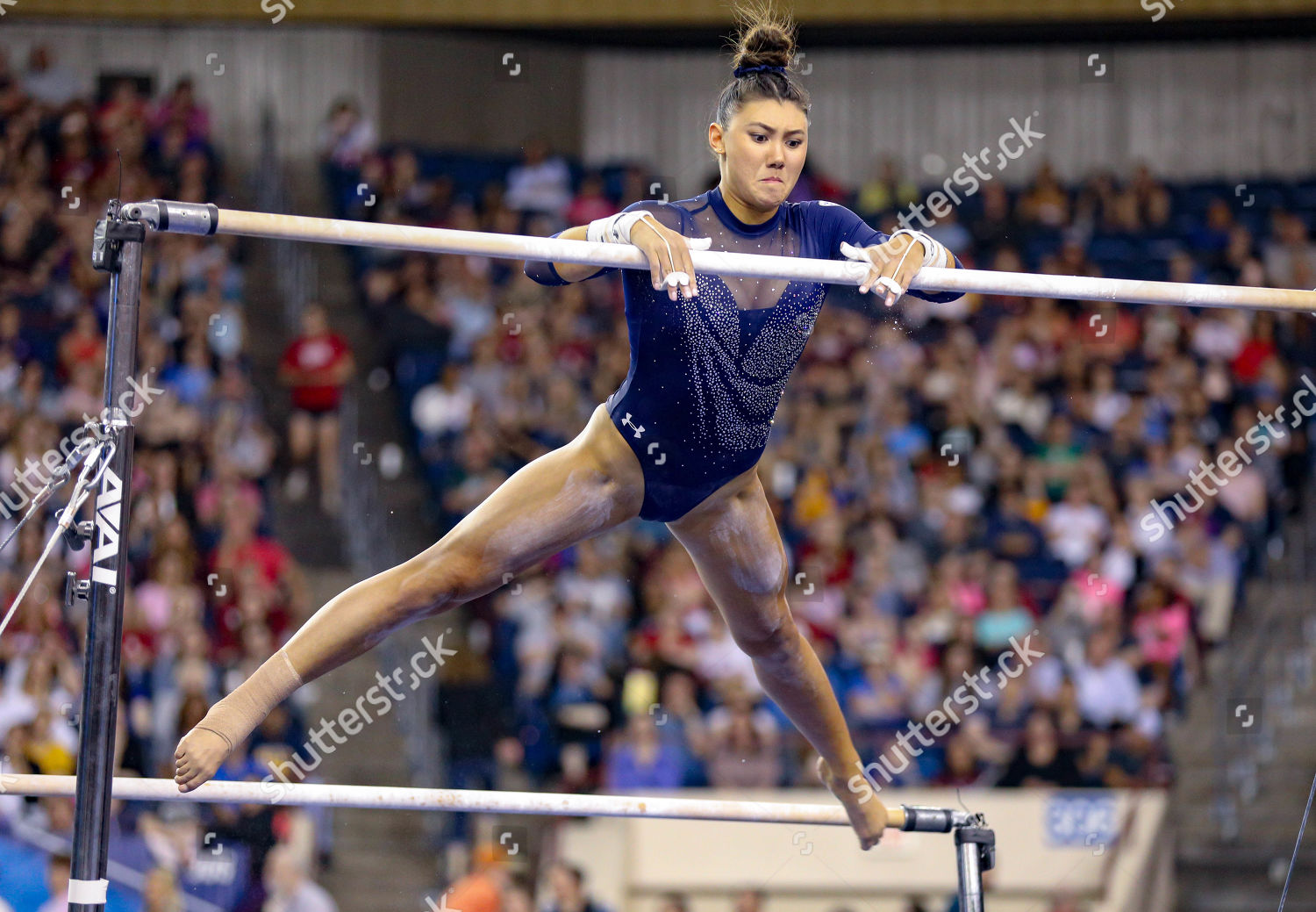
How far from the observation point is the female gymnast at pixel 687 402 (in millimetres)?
3699

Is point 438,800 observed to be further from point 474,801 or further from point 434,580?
point 434,580

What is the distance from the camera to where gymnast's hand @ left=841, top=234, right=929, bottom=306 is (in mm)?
3750

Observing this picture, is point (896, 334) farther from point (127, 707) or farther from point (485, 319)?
point (127, 707)

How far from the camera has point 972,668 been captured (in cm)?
812

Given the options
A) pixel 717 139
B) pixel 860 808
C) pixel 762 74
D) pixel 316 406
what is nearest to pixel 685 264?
pixel 717 139

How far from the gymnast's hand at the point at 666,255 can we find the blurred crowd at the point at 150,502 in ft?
9.94

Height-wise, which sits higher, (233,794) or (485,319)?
(485,319)

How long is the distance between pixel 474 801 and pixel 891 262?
6.53 feet

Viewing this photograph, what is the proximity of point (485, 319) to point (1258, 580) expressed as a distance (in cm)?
552

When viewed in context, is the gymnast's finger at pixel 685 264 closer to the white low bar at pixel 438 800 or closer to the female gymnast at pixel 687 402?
the female gymnast at pixel 687 402

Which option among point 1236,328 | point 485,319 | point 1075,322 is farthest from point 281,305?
point 1236,328

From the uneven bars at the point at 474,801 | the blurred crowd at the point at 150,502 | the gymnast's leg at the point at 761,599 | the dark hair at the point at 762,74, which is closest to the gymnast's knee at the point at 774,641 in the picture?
the gymnast's leg at the point at 761,599

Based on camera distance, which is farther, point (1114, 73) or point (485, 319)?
point (1114, 73)

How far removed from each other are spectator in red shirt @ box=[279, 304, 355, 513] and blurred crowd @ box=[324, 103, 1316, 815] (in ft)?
1.96
